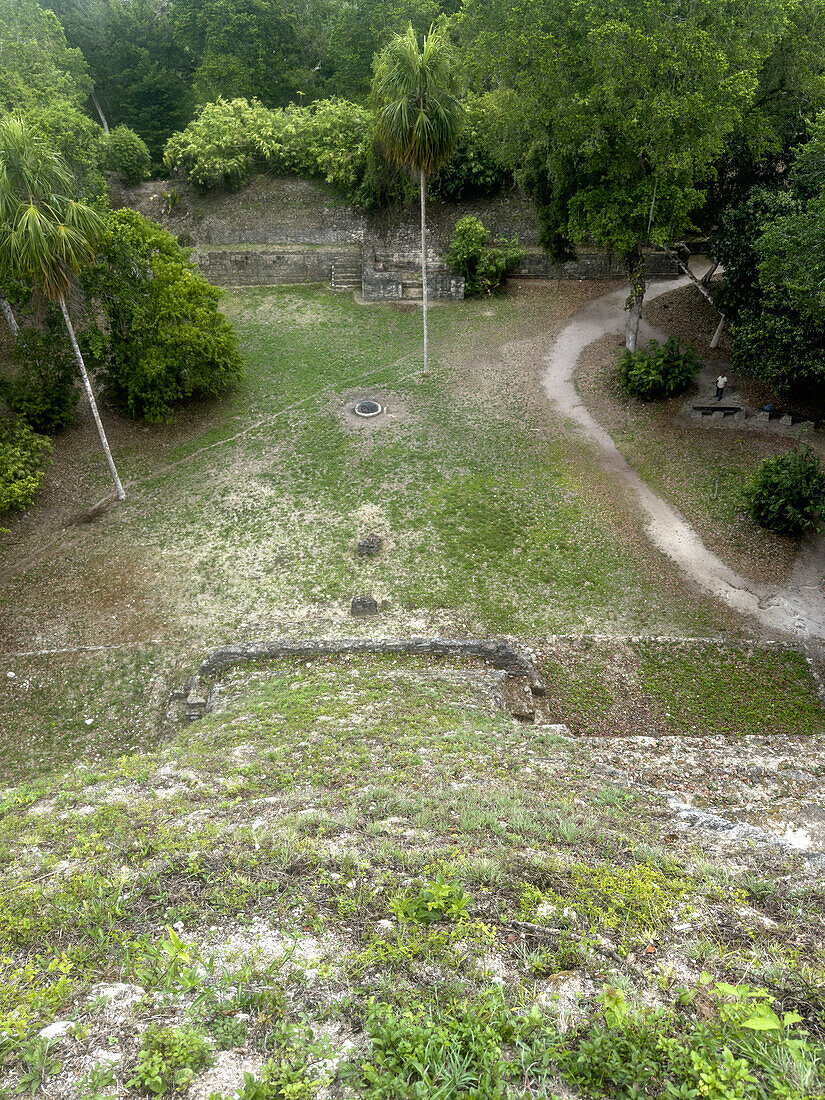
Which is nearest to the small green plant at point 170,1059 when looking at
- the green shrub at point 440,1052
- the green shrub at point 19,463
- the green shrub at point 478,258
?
the green shrub at point 440,1052

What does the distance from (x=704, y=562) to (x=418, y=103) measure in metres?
13.3

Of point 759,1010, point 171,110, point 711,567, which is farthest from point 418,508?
point 171,110

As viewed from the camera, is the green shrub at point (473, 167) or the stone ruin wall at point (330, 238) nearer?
the stone ruin wall at point (330, 238)

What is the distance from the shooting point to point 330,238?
27.5 meters

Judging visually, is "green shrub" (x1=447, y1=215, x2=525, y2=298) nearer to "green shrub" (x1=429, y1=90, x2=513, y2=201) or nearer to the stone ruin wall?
the stone ruin wall

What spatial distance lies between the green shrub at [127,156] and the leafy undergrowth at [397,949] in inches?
1217

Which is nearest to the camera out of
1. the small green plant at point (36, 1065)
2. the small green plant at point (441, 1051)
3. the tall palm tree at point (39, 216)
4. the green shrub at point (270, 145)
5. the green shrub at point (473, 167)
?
the small green plant at point (441, 1051)

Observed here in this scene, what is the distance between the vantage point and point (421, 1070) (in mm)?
3215

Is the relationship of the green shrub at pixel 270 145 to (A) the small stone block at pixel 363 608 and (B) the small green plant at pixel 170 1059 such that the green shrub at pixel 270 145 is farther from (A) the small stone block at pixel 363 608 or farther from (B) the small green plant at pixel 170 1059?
(B) the small green plant at pixel 170 1059

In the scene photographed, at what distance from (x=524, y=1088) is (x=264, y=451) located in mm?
15972

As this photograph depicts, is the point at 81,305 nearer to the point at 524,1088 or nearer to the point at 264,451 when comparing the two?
the point at 264,451

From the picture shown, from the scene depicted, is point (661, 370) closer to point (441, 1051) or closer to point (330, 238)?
point (330, 238)

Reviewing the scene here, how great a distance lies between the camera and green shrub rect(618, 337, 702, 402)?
18047 mm

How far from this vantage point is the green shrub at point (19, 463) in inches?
543
